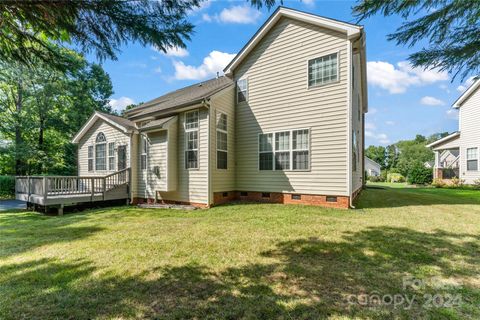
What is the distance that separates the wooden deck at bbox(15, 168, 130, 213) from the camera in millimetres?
9258

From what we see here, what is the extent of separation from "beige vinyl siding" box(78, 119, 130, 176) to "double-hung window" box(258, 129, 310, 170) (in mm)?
6938

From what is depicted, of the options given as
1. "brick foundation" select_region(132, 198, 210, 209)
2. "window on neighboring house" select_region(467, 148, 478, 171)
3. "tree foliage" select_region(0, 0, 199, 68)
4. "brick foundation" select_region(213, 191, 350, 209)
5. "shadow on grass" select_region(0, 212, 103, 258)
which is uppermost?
"tree foliage" select_region(0, 0, 199, 68)

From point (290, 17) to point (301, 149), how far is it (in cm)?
557

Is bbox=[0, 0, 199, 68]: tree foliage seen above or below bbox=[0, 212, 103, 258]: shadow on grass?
above

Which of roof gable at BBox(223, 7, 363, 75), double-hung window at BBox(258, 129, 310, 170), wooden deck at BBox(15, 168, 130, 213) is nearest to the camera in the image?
roof gable at BBox(223, 7, 363, 75)

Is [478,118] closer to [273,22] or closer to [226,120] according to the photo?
[273,22]

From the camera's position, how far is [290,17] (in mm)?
9492

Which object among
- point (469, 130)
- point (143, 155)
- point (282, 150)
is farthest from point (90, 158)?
point (469, 130)

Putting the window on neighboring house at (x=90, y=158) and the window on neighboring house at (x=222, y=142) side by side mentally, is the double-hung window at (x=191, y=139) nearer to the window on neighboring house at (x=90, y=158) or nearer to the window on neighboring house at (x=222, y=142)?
the window on neighboring house at (x=222, y=142)

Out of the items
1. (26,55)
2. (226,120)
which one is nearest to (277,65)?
(226,120)

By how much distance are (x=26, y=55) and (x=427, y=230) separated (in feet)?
27.4

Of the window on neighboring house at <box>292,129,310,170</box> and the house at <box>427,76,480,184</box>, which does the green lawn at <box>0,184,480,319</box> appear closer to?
the window on neighboring house at <box>292,129,310,170</box>

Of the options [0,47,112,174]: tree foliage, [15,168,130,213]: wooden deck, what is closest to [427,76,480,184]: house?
[15,168,130,213]: wooden deck

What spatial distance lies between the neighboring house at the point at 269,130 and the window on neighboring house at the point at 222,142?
44mm
